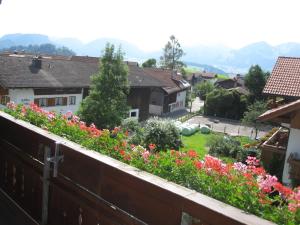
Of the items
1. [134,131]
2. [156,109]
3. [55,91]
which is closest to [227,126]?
[156,109]

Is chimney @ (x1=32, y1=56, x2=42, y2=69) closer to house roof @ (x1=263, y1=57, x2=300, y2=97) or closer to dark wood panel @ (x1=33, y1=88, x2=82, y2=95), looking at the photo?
dark wood panel @ (x1=33, y1=88, x2=82, y2=95)

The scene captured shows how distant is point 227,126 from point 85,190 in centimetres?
4569

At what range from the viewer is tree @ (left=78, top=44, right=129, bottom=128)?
2759 centimetres

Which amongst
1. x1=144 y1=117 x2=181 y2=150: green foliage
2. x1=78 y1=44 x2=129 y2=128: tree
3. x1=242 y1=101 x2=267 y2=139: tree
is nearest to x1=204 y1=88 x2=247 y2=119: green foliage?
x1=242 y1=101 x2=267 y2=139: tree

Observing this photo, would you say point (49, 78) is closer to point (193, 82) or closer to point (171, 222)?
point (171, 222)

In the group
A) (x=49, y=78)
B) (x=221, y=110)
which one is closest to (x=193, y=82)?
(x=221, y=110)

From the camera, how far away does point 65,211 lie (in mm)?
2900

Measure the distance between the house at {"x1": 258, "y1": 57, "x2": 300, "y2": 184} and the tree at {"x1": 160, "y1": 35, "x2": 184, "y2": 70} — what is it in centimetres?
5837

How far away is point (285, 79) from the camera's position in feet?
61.4

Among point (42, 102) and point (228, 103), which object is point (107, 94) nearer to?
point (42, 102)

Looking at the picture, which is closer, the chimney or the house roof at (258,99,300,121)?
the house roof at (258,99,300,121)

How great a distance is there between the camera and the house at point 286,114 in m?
11.8

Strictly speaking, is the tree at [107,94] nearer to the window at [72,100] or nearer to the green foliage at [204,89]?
the window at [72,100]

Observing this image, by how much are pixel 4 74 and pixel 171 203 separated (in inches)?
1117
